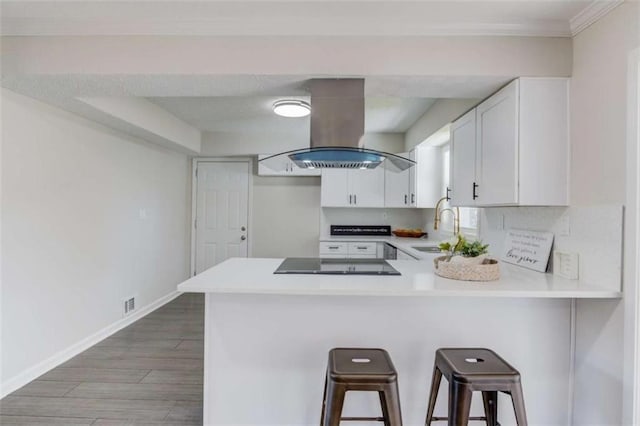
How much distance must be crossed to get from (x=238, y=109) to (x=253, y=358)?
2.80m

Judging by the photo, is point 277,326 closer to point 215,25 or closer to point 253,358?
point 253,358

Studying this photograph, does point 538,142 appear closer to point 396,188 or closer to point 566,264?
point 566,264

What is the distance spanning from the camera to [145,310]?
4.16 m

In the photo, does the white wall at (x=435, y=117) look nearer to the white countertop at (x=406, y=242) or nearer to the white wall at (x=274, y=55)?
the white wall at (x=274, y=55)

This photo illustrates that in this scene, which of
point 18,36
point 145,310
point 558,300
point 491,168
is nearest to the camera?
point 558,300

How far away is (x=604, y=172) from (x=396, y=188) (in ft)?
9.96

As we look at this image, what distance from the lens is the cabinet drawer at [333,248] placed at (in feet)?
15.2

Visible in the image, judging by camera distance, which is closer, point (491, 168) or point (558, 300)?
point (558, 300)

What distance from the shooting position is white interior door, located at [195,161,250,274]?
17.6 feet

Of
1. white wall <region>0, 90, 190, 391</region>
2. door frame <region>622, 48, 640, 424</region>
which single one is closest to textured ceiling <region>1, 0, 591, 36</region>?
door frame <region>622, 48, 640, 424</region>

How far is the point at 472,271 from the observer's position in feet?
6.15

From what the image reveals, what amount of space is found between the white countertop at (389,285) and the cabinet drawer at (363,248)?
251 centimetres

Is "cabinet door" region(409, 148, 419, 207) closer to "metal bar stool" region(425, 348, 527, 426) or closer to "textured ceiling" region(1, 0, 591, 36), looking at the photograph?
"textured ceiling" region(1, 0, 591, 36)

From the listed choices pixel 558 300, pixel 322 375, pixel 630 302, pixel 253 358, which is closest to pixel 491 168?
pixel 558 300
